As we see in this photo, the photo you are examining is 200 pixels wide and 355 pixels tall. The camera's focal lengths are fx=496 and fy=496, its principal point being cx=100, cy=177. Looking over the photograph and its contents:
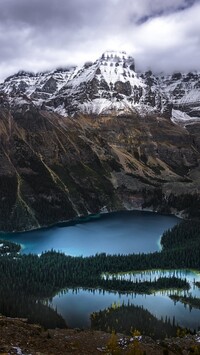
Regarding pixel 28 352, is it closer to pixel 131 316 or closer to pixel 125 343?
pixel 125 343

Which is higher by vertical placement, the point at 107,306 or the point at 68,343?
the point at 68,343

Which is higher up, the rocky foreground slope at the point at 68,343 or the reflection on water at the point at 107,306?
the rocky foreground slope at the point at 68,343

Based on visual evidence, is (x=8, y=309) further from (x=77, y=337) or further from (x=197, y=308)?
(x=197, y=308)

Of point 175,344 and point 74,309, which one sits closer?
point 175,344

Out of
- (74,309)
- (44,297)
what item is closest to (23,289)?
(44,297)

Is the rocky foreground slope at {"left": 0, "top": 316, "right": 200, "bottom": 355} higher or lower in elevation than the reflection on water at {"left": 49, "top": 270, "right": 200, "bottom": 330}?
higher

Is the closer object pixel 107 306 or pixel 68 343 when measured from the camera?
pixel 68 343

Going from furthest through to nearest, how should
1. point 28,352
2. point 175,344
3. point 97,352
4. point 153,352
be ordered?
point 175,344
point 153,352
point 97,352
point 28,352

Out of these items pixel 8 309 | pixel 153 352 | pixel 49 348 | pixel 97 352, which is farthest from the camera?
pixel 8 309

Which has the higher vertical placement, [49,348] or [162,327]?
[49,348]

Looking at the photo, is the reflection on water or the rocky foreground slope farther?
the reflection on water

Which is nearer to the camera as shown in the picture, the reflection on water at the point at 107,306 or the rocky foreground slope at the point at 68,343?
the rocky foreground slope at the point at 68,343
